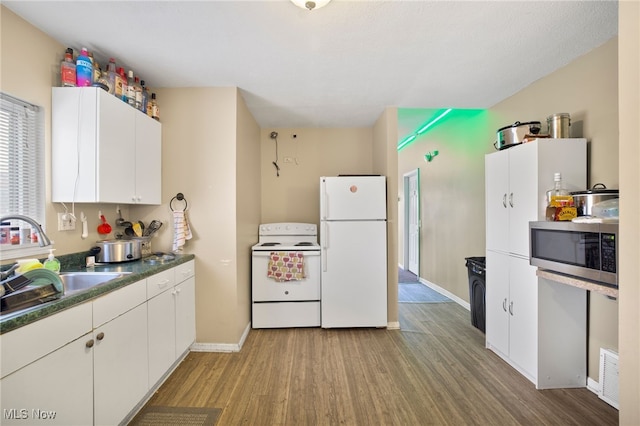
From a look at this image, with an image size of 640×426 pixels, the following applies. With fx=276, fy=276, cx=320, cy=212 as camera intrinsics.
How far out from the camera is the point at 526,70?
7.37 feet

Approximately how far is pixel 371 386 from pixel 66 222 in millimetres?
2413

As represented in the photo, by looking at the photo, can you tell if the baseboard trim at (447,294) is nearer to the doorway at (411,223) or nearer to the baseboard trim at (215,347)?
the doorway at (411,223)

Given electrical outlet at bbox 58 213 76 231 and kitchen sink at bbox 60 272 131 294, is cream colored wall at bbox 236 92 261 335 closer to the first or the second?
kitchen sink at bbox 60 272 131 294

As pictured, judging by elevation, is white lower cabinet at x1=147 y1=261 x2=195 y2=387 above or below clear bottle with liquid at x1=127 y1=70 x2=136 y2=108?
below

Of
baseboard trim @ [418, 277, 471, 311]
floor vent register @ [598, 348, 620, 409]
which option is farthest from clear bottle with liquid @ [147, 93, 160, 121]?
baseboard trim @ [418, 277, 471, 311]

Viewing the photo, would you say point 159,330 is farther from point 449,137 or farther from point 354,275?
point 449,137

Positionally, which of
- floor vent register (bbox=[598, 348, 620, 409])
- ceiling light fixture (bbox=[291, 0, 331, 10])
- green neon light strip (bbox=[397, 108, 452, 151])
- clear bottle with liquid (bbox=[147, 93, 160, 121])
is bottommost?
floor vent register (bbox=[598, 348, 620, 409])

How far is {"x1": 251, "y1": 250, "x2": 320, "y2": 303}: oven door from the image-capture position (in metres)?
2.99

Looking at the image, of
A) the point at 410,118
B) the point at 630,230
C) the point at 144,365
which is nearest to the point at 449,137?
the point at 410,118

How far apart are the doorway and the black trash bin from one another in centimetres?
217

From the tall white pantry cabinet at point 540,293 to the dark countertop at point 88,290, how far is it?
2.68 meters

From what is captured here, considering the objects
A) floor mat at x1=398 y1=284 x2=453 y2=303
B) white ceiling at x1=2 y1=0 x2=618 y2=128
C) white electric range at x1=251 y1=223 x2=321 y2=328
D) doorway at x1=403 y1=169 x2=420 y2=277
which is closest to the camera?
white ceiling at x1=2 y1=0 x2=618 y2=128

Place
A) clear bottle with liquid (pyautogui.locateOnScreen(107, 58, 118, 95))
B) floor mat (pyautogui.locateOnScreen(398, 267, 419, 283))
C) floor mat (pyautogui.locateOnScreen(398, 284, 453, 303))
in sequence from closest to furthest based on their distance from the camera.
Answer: clear bottle with liquid (pyautogui.locateOnScreen(107, 58, 118, 95)) < floor mat (pyautogui.locateOnScreen(398, 284, 453, 303)) < floor mat (pyautogui.locateOnScreen(398, 267, 419, 283))

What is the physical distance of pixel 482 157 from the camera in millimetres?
3205
